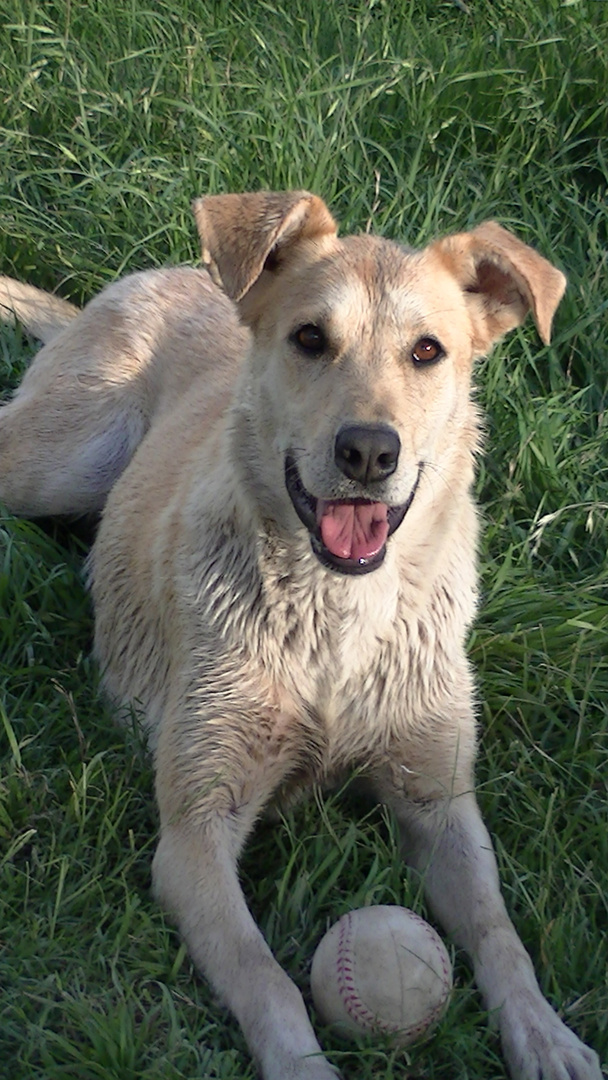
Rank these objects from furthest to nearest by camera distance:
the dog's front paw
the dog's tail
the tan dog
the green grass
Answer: the dog's tail, the tan dog, the green grass, the dog's front paw

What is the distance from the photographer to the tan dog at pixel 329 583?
10.0ft

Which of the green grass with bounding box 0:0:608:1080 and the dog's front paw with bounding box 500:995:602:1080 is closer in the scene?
the dog's front paw with bounding box 500:995:602:1080

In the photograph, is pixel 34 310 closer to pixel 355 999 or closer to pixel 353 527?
pixel 353 527

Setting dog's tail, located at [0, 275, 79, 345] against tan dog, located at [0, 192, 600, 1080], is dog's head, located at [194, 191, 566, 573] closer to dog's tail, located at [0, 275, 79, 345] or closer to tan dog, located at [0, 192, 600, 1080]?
tan dog, located at [0, 192, 600, 1080]

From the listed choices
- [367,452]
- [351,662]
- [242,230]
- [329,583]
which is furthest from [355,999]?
[242,230]

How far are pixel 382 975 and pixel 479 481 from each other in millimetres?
2181

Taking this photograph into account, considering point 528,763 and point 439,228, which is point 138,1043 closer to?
point 528,763

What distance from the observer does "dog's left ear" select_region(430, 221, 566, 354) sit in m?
3.47

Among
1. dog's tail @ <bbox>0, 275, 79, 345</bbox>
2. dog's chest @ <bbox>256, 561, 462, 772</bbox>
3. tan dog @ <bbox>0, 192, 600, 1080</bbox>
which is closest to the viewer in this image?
tan dog @ <bbox>0, 192, 600, 1080</bbox>

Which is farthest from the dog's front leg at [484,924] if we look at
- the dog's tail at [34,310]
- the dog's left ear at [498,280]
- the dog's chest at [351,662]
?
the dog's tail at [34,310]

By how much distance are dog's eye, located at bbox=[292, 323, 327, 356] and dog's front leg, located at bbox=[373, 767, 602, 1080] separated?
111 cm

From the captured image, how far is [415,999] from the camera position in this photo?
8.91ft

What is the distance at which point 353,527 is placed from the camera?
3223mm

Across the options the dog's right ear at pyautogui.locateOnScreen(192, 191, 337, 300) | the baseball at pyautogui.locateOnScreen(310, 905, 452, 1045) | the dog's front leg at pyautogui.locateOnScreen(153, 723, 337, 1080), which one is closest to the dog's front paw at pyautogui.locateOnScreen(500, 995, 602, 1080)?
the baseball at pyautogui.locateOnScreen(310, 905, 452, 1045)
